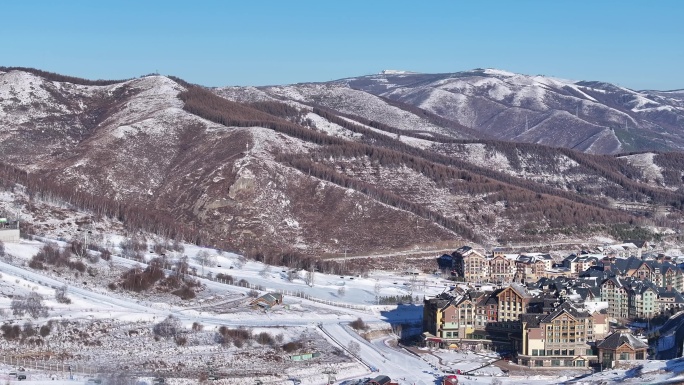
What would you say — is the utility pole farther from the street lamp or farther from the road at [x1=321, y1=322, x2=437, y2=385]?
the street lamp

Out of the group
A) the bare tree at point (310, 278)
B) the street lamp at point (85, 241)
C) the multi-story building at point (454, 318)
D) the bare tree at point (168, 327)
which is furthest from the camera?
the bare tree at point (310, 278)

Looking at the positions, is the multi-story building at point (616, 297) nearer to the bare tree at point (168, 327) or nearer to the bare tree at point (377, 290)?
the bare tree at point (377, 290)

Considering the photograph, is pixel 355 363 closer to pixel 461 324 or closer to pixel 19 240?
pixel 461 324

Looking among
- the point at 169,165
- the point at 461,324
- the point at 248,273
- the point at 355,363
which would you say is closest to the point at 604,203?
the point at 169,165

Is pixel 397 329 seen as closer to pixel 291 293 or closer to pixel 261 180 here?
pixel 291 293

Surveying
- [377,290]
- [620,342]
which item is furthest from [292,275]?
[620,342]

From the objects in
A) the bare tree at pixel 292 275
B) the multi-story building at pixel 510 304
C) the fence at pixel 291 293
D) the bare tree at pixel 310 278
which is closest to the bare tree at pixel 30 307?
the fence at pixel 291 293

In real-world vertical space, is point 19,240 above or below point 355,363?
above
